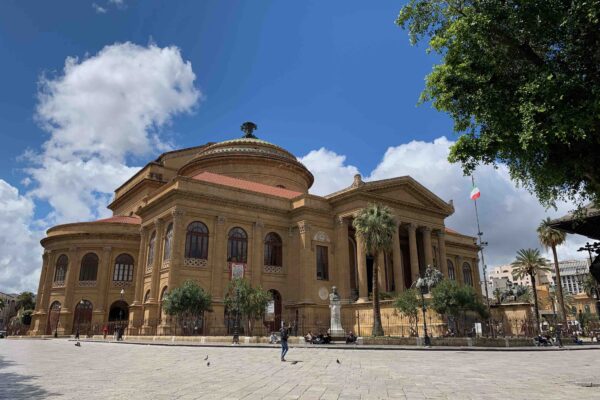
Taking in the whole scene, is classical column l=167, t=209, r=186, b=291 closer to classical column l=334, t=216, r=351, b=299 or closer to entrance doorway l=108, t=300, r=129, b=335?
entrance doorway l=108, t=300, r=129, b=335

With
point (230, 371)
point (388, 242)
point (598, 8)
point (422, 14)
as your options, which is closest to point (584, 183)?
point (598, 8)

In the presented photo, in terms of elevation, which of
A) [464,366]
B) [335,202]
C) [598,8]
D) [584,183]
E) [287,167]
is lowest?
[464,366]

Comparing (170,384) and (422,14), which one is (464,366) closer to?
(170,384)

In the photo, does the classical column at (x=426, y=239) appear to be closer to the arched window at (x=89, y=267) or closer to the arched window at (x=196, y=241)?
the arched window at (x=196, y=241)

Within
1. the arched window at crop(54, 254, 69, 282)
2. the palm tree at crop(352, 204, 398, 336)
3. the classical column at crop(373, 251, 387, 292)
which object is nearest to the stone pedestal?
the palm tree at crop(352, 204, 398, 336)

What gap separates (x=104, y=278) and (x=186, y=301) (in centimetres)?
1564

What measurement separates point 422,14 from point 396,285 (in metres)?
32.2

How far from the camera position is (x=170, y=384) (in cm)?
1027

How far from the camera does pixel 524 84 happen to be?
31.9ft

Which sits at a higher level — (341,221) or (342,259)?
(341,221)

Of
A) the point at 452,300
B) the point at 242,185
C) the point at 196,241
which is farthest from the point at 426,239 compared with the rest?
the point at 196,241

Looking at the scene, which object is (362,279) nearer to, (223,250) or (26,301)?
(223,250)

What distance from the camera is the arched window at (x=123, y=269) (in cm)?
4326

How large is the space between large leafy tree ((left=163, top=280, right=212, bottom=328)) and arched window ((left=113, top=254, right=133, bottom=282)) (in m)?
13.7
